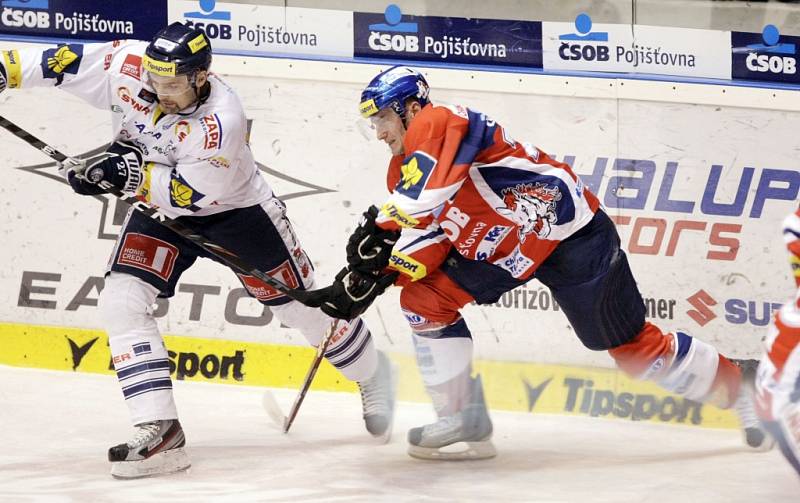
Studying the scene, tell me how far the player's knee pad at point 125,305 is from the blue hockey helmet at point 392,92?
830 millimetres

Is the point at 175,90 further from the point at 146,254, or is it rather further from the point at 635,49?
the point at 635,49

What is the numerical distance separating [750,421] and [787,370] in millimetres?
1230

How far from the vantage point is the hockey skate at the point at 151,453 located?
10.1 ft

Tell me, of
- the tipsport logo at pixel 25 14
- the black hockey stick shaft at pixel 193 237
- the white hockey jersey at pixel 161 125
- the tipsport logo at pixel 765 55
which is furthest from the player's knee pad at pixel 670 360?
the tipsport logo at pixel 25 14

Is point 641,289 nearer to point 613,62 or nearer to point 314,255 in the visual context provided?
point 613,62

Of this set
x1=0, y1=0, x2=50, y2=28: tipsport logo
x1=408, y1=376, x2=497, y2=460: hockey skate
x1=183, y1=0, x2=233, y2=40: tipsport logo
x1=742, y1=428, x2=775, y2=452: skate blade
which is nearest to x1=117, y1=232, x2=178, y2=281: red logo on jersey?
x1=408, y1=376, x2=497, y2=460: hockey skate

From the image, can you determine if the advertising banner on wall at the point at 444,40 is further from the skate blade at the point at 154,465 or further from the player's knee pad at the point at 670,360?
the skate blade at the point at 154,465

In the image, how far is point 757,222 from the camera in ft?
14.5

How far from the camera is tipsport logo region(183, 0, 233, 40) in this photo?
4551mm

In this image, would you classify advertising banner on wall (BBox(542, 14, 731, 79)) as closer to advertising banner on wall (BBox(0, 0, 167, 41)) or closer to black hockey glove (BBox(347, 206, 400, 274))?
advertising banner on wall (BBox(0, 0, 167, 41))

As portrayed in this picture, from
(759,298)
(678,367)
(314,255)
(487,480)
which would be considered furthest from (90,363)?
(759,298)

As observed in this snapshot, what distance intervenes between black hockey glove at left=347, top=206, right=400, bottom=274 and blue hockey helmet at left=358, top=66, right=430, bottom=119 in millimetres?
281

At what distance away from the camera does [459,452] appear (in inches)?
136

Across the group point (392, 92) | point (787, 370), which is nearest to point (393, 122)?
point (392, 92)
